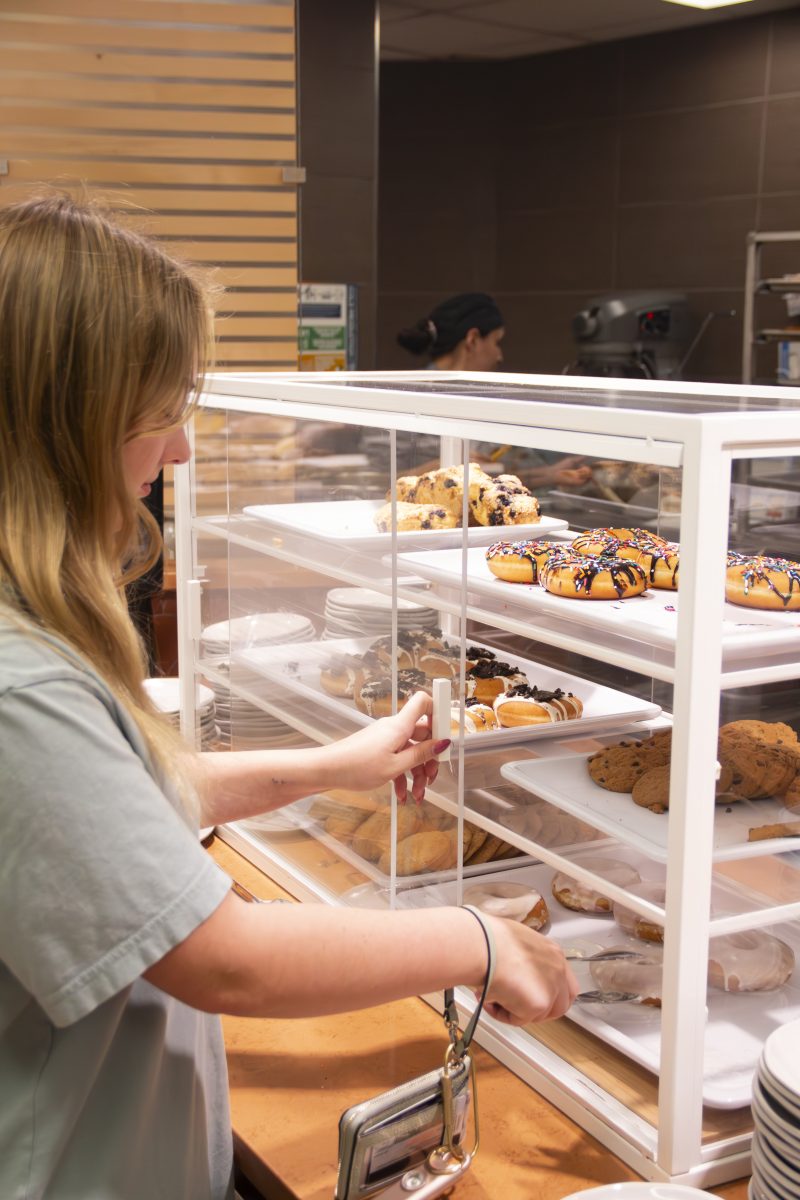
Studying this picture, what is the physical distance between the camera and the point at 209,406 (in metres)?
2.07

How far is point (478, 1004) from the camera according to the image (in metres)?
1.06

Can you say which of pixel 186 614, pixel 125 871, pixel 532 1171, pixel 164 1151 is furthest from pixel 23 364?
pixel 186 614

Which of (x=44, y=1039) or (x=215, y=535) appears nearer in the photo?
(x=44, y=1039)

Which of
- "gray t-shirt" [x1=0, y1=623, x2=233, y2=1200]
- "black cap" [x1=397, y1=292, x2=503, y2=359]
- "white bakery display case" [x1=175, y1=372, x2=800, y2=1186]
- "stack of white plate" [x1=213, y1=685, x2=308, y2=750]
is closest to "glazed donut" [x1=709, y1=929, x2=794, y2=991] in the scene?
"white bakery display case" [x1=175, y1=372, x2=800, y2=1186]

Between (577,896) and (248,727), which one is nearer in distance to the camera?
(577,896)

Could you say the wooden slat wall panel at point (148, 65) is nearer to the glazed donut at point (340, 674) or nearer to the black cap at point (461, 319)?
the black cap at point (461, 319)

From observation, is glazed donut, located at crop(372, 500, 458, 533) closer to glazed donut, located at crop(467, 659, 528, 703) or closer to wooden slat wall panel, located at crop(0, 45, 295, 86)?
glazed donut, located at crop(467, 659, 528, 703)

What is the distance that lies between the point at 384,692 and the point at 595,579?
1.21 ft

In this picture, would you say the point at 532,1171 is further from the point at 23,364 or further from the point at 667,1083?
the point at 23,364

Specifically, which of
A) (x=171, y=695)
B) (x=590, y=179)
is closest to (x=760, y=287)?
(x=590, y=179)

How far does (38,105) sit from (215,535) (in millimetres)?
2978

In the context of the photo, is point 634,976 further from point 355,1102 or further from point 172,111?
point 172,111

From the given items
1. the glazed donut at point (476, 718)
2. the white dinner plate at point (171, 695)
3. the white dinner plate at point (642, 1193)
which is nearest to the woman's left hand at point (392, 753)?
the glazed donut at point (476, 718)

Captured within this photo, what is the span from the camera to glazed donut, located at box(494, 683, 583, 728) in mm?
1591
